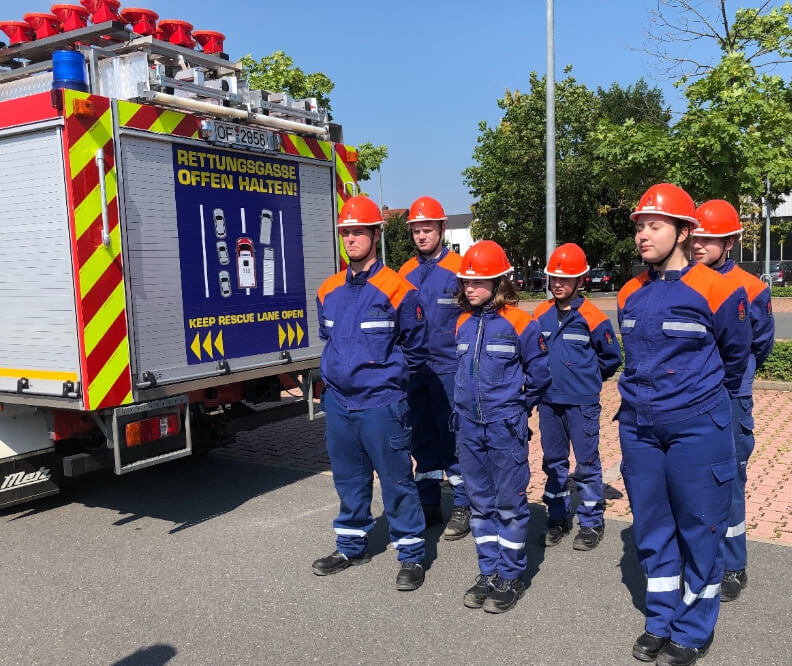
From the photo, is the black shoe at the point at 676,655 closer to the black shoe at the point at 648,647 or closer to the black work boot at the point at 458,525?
the black shoe at the point at 648,647

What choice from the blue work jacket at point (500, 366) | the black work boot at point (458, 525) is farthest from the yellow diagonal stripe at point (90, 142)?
the black work boot at point (458, 525)

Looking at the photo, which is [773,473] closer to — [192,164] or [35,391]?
[192,164]

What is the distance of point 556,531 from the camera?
464 centimetres

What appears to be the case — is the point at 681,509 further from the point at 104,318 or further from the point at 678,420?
the point at 104,318

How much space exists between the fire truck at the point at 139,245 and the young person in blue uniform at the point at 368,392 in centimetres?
128

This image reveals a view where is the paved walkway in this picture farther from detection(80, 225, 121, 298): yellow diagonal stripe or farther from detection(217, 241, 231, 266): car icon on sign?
detection(80, 225, 121, 298): yellow diagonal stripe

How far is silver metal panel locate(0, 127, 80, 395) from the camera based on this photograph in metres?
4.48

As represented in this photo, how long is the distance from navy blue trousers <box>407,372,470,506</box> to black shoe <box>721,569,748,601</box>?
5.49 feet

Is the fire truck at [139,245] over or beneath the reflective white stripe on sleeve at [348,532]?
over

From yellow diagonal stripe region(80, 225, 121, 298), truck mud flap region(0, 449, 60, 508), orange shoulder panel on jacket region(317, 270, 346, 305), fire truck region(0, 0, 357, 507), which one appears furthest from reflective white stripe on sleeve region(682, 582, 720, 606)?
truck mud flap region(0, 449, 60, 508)

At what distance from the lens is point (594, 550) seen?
14.8ft

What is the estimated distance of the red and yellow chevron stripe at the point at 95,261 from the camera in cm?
439

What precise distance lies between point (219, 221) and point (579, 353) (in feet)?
8.75

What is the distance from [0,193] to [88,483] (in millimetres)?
2681
